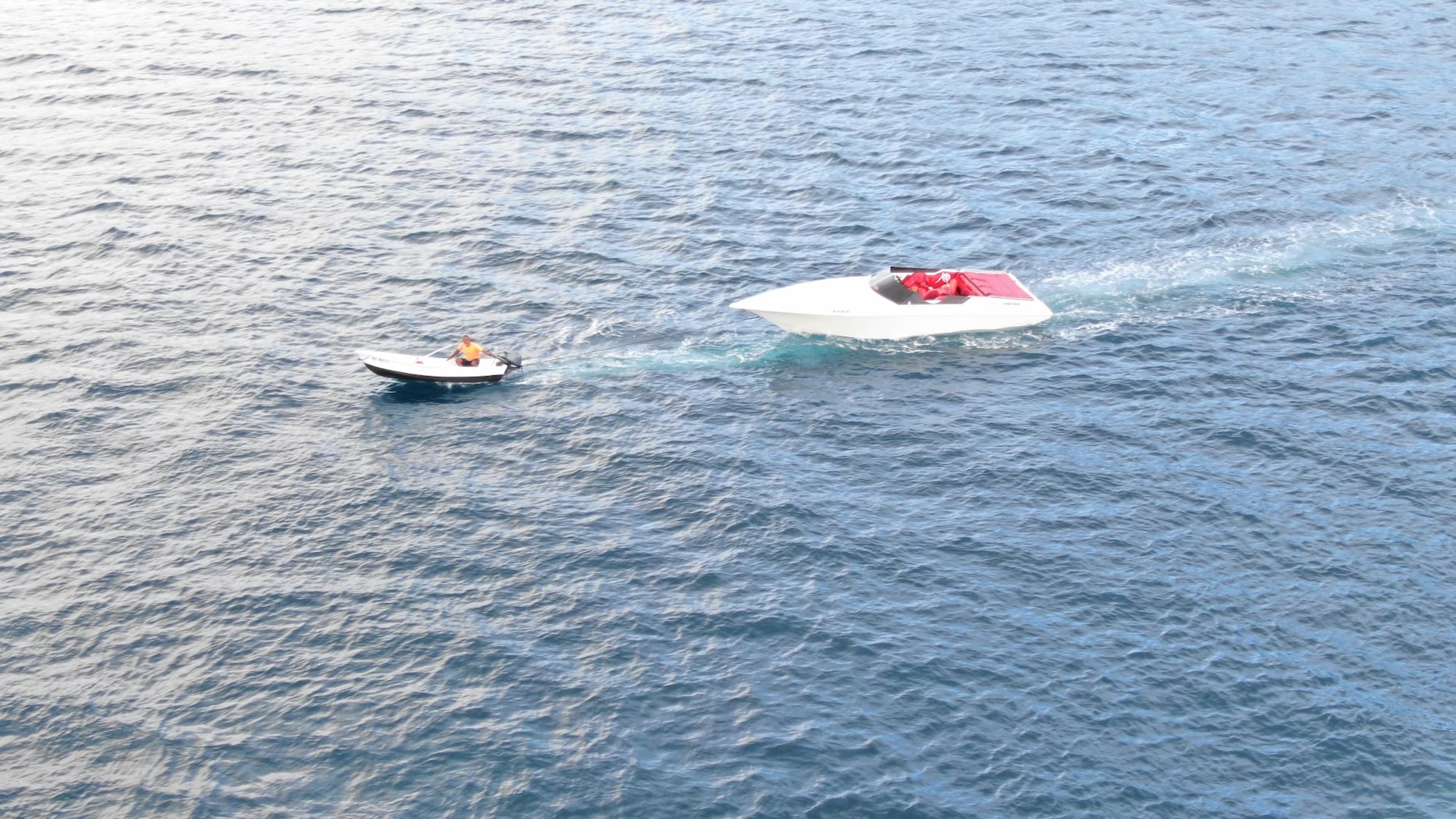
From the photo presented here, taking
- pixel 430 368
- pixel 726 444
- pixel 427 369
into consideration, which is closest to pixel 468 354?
pixel 430 368

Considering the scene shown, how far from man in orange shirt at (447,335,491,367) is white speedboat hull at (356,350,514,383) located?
0.20 metres

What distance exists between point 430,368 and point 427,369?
0.15 meters

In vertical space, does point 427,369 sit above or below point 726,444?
above

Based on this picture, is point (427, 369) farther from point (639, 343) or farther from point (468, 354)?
point (639, 343)

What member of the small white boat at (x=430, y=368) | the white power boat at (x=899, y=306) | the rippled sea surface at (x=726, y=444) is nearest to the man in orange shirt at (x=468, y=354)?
the small white boat at (x=430, y=368)

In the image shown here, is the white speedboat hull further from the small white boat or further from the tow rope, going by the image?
the tow rope

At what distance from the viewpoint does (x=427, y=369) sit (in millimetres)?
65688

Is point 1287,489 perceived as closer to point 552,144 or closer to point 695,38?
point 552,144

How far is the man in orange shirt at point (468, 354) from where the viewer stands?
65.7 metres

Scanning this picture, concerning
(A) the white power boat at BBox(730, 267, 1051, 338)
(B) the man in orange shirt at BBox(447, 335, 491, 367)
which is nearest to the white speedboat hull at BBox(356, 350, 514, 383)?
(B) the man in orange shirt at BBox(447, 335, 491, 367)

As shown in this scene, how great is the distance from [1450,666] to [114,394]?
5956cm

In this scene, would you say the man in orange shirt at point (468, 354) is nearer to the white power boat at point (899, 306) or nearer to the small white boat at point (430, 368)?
the small white boat at point (430, 368)

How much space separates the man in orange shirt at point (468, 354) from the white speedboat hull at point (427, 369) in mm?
198

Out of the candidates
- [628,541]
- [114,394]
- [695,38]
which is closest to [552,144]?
[695,38]
